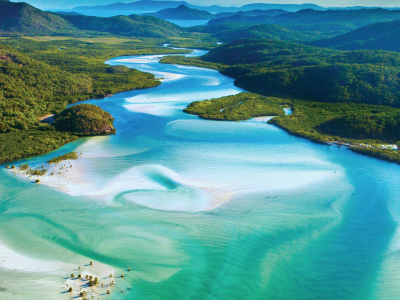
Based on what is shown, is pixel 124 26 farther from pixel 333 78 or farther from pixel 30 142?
pixel 30 142

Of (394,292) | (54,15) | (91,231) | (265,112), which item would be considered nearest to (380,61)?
(265,112)

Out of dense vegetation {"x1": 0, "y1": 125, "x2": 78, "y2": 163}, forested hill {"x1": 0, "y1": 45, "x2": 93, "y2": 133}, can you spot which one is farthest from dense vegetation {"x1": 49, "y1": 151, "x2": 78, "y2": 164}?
forested hill {"x1": 0, "y1": 45, "x2": 93, "y2": 133}

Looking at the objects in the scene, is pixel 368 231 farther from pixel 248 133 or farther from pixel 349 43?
pixel 349 43

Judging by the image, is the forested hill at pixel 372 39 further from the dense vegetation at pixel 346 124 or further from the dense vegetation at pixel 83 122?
the dense vegetation at pixel 83 122

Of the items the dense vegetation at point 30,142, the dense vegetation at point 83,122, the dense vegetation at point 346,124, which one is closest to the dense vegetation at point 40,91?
the dense vegetation at point 30,142

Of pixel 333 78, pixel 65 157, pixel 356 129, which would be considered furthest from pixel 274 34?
pixel 65 157

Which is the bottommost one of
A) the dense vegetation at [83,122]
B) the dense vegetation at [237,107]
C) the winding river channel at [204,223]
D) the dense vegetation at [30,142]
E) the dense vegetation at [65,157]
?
the winding river channel at [204,223]
